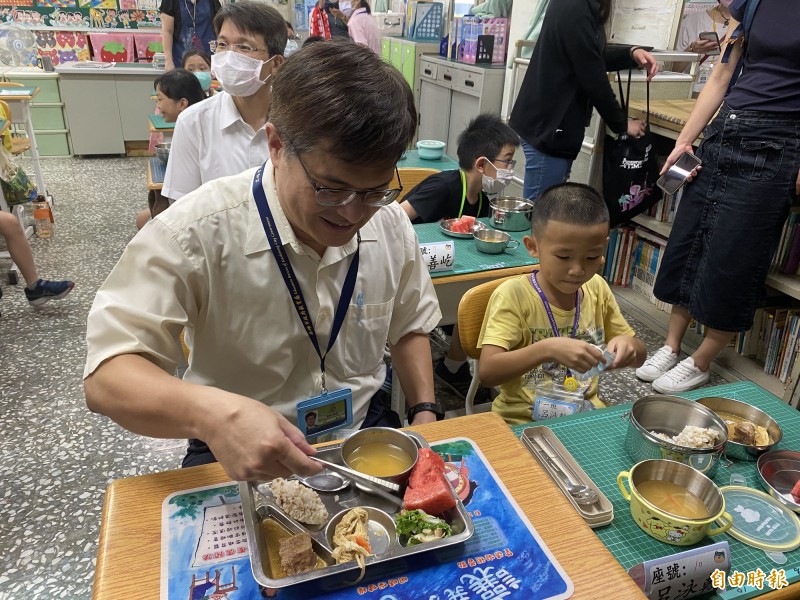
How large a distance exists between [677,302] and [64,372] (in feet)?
9.53

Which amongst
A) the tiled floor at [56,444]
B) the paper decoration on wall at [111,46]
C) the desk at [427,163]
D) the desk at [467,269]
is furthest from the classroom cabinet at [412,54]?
the desk at [467,269]

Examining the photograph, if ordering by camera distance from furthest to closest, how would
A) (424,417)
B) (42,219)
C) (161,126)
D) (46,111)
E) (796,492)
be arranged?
(46,111) < (42,219) < (161,126) < (424,417) < (796,492)

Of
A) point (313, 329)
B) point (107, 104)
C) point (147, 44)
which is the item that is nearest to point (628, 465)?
point (313, 329)

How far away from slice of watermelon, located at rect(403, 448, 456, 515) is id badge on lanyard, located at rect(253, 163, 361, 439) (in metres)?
0.34

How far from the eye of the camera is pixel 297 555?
0.79 m

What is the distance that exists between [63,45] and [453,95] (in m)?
4.66

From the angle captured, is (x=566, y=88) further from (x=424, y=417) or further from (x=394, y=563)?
(x=394, y=563)

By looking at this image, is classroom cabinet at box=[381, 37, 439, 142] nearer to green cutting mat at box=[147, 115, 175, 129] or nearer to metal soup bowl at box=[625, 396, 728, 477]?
green cutting mat at box=[147, 115, 175, 129]

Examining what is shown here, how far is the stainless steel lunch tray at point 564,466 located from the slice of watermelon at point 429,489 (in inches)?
9.1

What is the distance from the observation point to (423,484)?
89 cm

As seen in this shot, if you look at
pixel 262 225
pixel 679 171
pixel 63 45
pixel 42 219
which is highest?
pixel 63 45

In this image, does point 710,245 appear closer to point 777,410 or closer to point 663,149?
point 663,149

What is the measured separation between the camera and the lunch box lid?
0.99m

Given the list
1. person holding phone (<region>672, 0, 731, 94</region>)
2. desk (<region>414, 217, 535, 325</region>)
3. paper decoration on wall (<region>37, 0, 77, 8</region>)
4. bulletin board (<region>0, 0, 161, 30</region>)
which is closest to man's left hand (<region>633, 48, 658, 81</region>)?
person holding phone (<region>672, 0, 731, 94</region>)
